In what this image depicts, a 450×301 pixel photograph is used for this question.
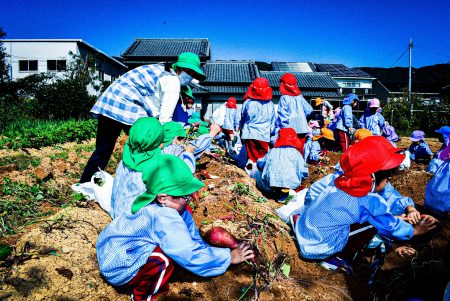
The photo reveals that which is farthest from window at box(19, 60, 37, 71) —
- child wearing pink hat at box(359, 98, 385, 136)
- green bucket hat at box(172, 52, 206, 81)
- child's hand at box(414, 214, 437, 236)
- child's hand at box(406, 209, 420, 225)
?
child's hand at box(414, 214, 437, 236)

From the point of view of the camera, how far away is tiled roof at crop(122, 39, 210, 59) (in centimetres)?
1881

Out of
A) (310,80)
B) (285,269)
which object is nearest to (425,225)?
(285,269)

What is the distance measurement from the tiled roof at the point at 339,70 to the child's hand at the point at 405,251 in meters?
25.0

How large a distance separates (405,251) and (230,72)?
18.0m

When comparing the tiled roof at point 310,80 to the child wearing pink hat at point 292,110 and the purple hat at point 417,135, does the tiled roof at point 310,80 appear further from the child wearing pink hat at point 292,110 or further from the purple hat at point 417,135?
the child wearing pink hat at point 292,110

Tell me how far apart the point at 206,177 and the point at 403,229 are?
2.92m

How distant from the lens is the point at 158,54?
18.8m

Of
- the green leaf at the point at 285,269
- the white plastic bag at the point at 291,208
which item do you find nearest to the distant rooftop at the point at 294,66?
the white plastic bag at the point at 291,208

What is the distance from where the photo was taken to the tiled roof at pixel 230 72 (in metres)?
18.2

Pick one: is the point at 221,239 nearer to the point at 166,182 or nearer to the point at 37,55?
the point at 166,182

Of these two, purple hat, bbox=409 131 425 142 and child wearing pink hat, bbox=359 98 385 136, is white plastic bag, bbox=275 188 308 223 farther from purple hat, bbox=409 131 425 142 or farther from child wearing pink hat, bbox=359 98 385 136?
child wearing pink hat, bbox=359 98 385 136

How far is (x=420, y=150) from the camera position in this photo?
8102mm

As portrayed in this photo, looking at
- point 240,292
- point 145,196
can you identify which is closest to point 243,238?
point 240,292

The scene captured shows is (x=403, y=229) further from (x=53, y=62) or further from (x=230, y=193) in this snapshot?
(x=53, y=62)
